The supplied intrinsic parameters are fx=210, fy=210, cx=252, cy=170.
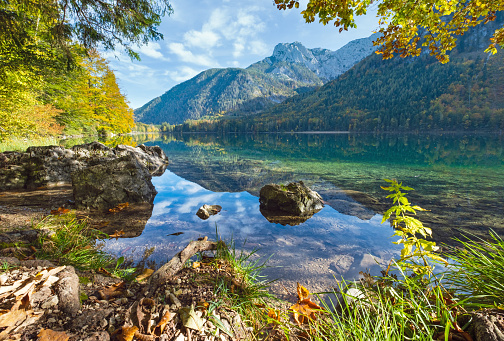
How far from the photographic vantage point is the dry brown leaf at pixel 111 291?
82.4 inches

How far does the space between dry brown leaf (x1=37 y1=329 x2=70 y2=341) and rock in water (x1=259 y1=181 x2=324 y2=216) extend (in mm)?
6234

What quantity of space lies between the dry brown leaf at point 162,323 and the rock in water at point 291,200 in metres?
5.70

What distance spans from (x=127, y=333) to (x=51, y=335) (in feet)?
1.54

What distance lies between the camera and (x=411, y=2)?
314 cm

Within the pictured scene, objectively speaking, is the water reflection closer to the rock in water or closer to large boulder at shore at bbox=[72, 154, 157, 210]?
the rock in water

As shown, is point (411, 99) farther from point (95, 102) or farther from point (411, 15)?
point (411, 15)

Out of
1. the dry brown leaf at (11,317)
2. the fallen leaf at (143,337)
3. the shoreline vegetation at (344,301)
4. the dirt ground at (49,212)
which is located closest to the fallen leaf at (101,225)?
the dirt ground at (49,212)

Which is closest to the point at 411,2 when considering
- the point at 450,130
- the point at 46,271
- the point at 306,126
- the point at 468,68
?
the point at 46,271

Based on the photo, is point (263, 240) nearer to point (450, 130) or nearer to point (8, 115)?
point (8, 115)

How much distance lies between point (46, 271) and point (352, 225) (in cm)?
657

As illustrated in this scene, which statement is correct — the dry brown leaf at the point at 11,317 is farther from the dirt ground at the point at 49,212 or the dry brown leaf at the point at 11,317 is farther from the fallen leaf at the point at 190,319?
the dirt ground at the point at 49,212

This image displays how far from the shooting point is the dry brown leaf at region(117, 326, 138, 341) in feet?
4.77

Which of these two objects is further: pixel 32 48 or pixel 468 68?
pixel 468 68

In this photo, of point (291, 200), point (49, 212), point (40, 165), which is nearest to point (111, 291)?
point (49, 212)
